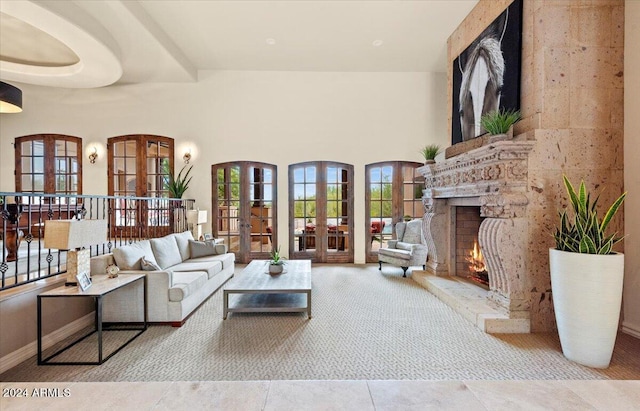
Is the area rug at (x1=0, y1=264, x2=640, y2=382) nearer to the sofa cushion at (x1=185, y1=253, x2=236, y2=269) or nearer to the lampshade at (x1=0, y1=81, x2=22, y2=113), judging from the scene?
the sofa cushion at (x1=185, y1=253, x2=236, y2=269)

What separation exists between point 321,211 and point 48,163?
596 cm

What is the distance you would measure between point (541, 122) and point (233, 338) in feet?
12.1

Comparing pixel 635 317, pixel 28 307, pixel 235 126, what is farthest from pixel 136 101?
pixel 635 317

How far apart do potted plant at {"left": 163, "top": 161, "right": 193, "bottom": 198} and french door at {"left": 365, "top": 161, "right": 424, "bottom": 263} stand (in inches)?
152

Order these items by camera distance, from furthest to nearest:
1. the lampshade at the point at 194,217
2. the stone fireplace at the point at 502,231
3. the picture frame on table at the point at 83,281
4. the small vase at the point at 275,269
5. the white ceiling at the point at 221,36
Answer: the lampshade at the point at 194,217, the white ceiling at the point at 221,36, the small vase at the point at 275,269, the stone fireplace at the point at 502,231, the picture frame on table at the point at 83,281

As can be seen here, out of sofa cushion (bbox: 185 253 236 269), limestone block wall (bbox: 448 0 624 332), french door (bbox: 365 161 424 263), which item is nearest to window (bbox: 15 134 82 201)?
sofa cushion (bbox: 185 253 236 269)

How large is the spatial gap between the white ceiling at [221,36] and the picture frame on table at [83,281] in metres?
3.11

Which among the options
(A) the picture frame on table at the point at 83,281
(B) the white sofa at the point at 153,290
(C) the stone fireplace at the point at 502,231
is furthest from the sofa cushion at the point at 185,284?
(C) the stone fireplace at the point at 502,231

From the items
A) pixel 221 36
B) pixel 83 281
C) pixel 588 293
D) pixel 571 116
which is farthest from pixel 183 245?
pixel 571 116

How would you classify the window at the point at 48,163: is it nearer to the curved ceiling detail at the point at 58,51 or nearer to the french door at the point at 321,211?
the curved ceiling detail at the point at 58,51

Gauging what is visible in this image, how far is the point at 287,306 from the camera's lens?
338cm

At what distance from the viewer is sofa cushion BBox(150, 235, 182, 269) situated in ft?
12.9

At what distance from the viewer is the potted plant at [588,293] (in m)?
2.27

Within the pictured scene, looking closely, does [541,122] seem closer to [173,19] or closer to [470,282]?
[470,282]
